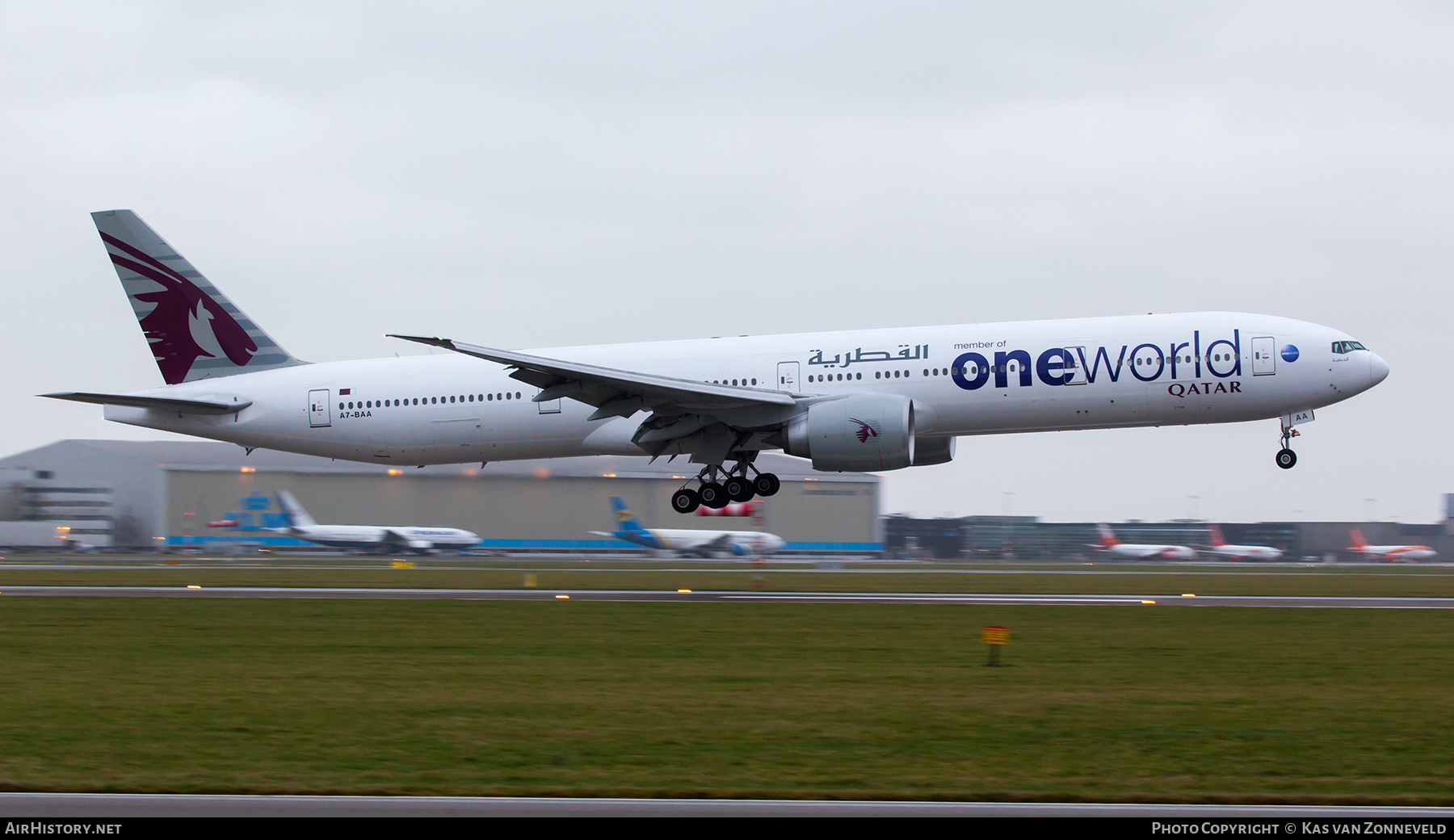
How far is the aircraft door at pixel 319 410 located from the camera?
35188 mm

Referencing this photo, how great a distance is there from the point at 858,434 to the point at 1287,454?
33.8 feet

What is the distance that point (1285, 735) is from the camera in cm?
1319

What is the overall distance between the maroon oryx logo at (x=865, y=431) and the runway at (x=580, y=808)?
19.5 meters

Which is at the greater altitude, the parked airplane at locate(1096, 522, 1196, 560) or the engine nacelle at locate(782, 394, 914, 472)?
the engine nacelle at locate(782, 394, 914, 472)

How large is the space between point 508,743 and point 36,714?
570cm

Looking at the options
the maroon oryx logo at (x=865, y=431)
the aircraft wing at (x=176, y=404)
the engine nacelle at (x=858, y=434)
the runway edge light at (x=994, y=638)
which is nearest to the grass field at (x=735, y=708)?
the runway edge light at (x=994, y=638)

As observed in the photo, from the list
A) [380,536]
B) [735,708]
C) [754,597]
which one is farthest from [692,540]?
[735,708]

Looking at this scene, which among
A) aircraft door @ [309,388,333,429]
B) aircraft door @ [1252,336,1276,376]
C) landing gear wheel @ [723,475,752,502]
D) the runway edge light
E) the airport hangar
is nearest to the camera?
the runway edge light

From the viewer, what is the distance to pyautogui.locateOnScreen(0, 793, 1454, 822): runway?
380 inches

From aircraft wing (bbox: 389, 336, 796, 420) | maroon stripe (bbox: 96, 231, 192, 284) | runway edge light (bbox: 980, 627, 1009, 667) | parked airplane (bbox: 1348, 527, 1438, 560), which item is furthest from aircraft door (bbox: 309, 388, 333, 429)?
parked airplane (bbox: 1348, 527, 1438, 560)

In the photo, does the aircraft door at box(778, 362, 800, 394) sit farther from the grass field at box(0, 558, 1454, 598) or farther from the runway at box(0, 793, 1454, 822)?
the runway at box(0, 793, 1454, 822)

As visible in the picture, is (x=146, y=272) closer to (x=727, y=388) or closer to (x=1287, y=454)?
(x=727, y=388)

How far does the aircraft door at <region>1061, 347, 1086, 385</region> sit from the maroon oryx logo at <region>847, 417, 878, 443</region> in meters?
4.53

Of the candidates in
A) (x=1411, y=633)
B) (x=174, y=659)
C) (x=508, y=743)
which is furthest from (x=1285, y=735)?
(x=174, y=659)
